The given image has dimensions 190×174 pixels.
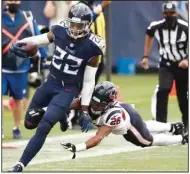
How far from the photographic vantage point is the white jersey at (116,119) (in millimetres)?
8867

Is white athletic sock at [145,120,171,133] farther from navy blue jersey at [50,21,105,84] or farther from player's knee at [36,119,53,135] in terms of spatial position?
player's knee at [36,119,53,135]

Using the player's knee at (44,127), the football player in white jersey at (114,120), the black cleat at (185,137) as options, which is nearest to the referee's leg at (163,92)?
the black cleat at (185,137)

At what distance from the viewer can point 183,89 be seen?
11758mm

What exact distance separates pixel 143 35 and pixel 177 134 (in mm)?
10175

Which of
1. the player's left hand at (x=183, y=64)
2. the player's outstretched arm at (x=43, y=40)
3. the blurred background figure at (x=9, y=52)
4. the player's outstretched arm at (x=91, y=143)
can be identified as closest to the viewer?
the player's outstretched arm at (x=91, y=143)

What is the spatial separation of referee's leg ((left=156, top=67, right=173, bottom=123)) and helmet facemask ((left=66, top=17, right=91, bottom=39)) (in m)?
2.75

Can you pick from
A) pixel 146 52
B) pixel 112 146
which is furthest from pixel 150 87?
pixel 112 146

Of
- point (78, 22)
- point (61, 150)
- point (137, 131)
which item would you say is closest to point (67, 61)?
point (78, 22)

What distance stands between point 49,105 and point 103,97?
1.77 feet

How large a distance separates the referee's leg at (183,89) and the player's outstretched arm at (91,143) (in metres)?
3.06

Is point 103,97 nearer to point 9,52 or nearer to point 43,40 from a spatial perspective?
point 43,40

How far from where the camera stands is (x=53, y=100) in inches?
355

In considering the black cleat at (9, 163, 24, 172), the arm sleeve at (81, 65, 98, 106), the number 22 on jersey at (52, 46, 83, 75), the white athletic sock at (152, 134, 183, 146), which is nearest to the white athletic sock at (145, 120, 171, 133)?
the white athletic sock at (152, 134, 183, 146)

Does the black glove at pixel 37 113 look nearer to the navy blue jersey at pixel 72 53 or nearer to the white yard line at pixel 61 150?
the navy blue jersey at pixel 72 53
